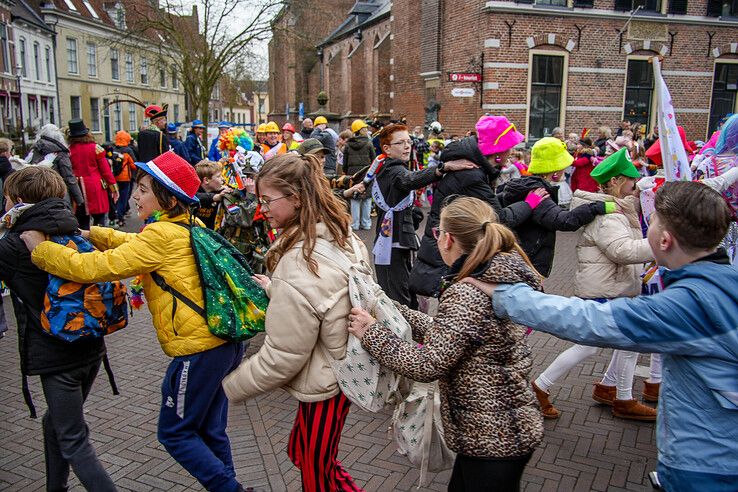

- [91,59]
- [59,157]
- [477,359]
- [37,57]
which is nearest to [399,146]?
[477,359]

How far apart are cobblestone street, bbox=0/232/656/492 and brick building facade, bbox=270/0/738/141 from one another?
13.9 meters

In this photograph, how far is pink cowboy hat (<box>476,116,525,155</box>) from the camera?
461 cm

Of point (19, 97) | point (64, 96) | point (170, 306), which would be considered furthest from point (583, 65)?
point (64, 96)

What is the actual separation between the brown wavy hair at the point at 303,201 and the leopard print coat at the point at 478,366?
523 millimetres

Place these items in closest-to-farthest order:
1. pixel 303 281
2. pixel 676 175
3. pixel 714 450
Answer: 1. pixel 714 450
2. pixel 303 281
3. pixel 676 175

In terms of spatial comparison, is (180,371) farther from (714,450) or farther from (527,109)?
(527,109)

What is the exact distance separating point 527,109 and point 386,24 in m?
16.9

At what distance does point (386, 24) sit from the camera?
3247cm

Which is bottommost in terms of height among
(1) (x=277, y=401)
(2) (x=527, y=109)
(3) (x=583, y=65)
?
(1) (x=277, y=401)

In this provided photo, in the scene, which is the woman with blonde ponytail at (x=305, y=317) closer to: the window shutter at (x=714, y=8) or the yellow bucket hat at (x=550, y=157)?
the yellow bucket hat at (x=550, y=157)

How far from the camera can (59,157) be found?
27.0ft

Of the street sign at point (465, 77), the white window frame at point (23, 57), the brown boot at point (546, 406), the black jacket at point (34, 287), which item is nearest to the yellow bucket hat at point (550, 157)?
the brown boot at point (546, 406)

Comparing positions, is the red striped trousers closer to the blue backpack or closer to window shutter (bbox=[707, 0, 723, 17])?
the blue backpack

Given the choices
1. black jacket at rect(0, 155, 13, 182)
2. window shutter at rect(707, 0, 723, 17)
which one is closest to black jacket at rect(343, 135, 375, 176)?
black jacket at rect(0, 155, 13, 182)
